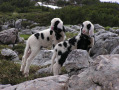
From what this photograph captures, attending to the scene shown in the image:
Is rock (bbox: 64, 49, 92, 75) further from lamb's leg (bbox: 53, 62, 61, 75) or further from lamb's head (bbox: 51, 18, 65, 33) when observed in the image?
→ lamb's head (bbox: 51, 18, 65, 33)

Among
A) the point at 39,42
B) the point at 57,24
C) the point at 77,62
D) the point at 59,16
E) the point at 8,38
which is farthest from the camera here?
the point at 59,16

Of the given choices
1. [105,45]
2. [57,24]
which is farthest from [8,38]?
[105,45]

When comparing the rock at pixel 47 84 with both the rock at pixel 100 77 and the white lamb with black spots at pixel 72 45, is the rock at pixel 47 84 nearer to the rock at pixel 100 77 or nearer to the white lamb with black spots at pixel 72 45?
the rock at pixel 100 77

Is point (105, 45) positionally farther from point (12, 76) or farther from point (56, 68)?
point (12, 76)

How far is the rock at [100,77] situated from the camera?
11.4ft

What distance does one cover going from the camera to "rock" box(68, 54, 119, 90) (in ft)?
11.4

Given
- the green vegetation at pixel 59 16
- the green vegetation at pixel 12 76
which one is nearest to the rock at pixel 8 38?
the green vegetation at pixel 59 16

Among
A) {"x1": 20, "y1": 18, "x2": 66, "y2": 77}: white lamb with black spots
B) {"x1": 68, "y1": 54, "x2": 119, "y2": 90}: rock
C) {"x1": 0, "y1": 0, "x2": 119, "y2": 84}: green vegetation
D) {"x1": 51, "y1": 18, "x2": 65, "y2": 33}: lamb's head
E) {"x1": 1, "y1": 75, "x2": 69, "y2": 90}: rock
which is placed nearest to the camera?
{"x1": 68, "y1": 54, "x2": 119, "y2": 90}: rock

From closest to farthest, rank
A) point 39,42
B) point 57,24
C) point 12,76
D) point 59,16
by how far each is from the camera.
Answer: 1. point 12,76
2. point 57,24
3. point 39,42
4. point 59,16

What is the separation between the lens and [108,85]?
11.3ft

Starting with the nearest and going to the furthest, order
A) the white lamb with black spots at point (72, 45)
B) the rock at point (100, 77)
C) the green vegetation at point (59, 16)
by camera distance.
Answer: the rock at point (100, 77)
the white lamb with black spots at point (72, 45)
the green vegetation at point (59, 16)

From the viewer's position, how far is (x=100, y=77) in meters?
3.63

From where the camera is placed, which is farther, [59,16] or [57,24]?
[59,16]

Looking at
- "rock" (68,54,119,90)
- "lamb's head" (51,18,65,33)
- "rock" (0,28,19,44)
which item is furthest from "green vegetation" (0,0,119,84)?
"rock" (68,54,119,90)
